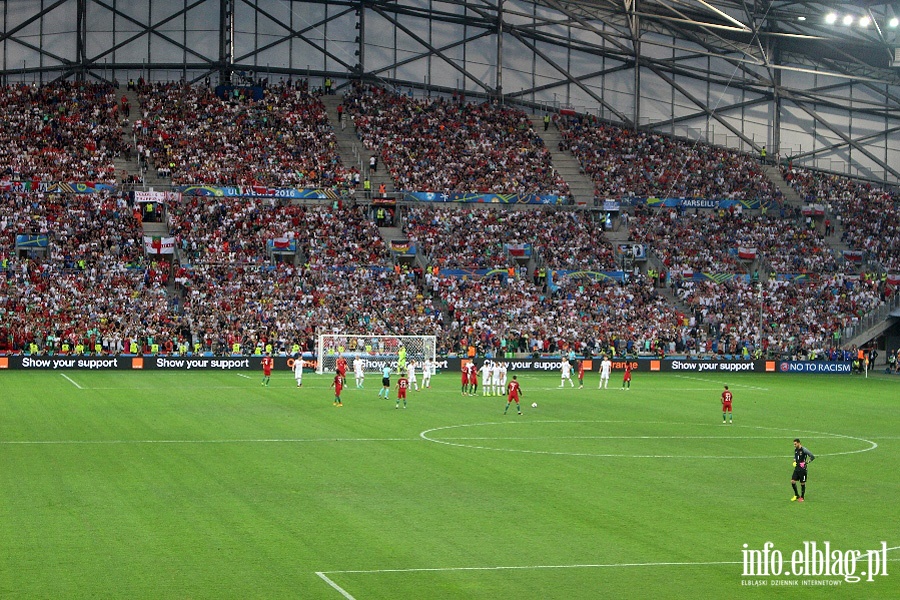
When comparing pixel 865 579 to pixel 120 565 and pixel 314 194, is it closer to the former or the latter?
pixel 120 565

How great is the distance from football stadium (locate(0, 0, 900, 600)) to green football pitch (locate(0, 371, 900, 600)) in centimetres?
14

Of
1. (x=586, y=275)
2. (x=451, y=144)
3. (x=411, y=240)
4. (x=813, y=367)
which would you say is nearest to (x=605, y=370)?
(x=586, y=275)

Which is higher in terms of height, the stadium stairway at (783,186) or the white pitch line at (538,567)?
the stadium stairway at (783,186)

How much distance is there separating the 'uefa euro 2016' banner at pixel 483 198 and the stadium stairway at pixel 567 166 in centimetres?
248

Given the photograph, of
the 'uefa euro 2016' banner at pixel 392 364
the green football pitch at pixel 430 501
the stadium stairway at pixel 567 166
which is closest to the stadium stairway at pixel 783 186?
the stadium stairway at pixel 567 166

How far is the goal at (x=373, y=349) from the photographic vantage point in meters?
63.2

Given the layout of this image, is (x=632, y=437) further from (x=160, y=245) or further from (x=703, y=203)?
(x=703, y=203)

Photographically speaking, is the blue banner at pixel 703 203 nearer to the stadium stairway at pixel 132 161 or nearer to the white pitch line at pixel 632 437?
the stadium stairway at pixel 132 161

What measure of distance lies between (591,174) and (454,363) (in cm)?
2650

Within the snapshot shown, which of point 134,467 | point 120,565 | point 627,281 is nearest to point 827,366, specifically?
point 627,281

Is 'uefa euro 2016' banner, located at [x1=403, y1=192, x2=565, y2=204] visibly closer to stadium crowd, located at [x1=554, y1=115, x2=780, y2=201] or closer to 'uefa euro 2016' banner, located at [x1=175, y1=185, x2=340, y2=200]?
stadium crowd, located at [x1=554, y1=115, x2=780, y2=201]

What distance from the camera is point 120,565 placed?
61.2 ft

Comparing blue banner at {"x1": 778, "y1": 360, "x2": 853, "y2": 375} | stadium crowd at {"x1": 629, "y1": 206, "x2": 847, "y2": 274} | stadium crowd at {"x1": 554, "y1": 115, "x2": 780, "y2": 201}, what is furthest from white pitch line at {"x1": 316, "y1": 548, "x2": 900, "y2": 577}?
stadium crowd at {"x1": 554, "y1": 115, "x2": 780, "y2": 201}

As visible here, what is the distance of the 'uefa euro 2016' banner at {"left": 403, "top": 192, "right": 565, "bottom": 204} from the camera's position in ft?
269
